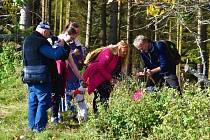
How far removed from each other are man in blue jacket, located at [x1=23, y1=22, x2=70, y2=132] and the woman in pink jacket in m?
0.81

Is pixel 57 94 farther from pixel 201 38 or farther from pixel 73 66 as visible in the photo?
pixel 201 38

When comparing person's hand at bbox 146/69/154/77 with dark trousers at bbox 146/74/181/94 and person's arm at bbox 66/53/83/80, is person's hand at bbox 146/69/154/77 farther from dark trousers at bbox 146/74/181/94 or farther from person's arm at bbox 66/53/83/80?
person's arm at bbox 66/53/83/80

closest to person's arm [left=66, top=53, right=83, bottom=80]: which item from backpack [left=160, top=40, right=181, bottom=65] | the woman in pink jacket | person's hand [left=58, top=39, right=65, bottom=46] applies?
the woman in pink jacket

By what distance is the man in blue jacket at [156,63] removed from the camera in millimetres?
8859

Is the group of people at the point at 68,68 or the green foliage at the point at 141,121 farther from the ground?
the group of people at the point at 68,68

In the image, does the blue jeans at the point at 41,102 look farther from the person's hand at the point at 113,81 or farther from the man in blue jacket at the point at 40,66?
the person's hand at the point at 113,81

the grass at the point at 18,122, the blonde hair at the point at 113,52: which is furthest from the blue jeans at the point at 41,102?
the blonde hair at the point at 113,52

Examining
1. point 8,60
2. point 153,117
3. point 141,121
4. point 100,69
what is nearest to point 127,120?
point 141,121

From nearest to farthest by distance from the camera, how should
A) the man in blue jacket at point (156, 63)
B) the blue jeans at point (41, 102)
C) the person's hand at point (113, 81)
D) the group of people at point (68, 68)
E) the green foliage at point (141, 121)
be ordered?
the green foliage at point (141, 121), the group of people at point (68, 68), the blue jeans at point (41, 102), the man in blue jacket at point (156, 63), the person's hand at point (113, 81)

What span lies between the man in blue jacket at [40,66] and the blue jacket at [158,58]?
1.52 m

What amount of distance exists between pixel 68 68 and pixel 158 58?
161 cm

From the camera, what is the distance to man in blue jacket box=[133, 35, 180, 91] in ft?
29.1

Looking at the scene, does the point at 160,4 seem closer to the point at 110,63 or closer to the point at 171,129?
the point at 171,129

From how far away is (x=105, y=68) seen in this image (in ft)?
29.7
